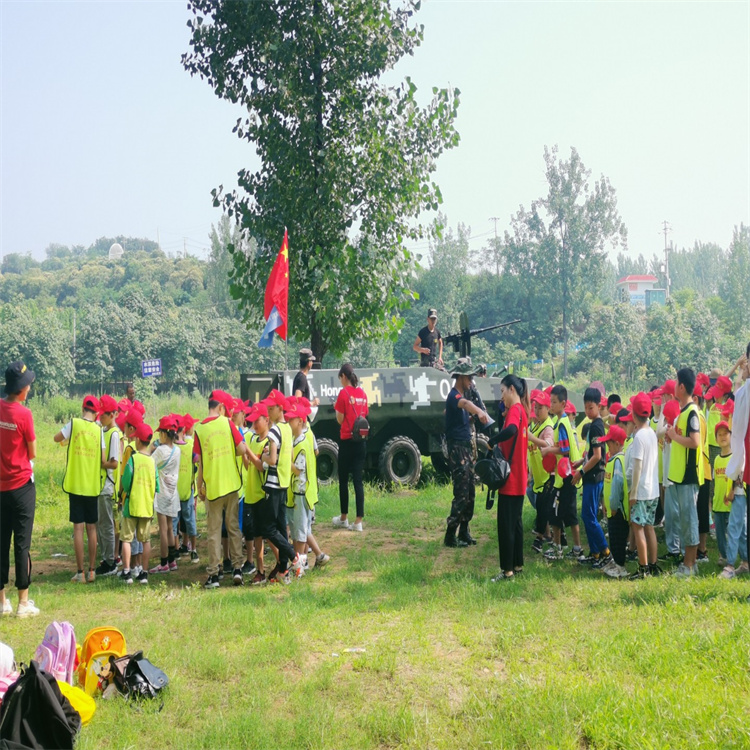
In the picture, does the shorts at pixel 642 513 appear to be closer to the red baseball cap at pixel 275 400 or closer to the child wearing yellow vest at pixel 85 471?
the red baseball cap at pixel 275 400

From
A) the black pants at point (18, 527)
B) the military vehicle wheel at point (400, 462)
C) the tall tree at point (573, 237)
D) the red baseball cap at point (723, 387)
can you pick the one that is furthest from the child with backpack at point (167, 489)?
the tall tree at point (573, 237)

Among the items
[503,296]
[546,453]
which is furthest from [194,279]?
[546,453]

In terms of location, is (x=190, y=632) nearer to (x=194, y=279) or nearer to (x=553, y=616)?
(x=553, y=616)

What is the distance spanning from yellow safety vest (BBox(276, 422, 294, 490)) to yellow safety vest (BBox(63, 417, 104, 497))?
1.84 metres

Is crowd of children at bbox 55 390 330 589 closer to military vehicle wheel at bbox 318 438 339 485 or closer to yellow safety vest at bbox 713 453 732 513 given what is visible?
yellow safety vest at bbox 713 453 732 513

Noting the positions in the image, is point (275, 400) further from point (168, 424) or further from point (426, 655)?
point (426, 655)

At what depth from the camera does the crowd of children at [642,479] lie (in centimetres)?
757

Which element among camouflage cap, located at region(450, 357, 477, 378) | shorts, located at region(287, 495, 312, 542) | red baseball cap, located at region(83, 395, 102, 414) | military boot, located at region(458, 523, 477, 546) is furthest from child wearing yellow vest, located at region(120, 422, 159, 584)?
military boot, located at region(458, 523, 477, 546)

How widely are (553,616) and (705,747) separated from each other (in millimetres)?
2269

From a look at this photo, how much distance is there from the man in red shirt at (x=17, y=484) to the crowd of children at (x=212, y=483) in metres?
1.08

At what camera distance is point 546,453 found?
8516mm

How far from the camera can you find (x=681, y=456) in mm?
7793

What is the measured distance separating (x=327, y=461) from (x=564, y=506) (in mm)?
5425

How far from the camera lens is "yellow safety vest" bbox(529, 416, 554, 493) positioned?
884cm
